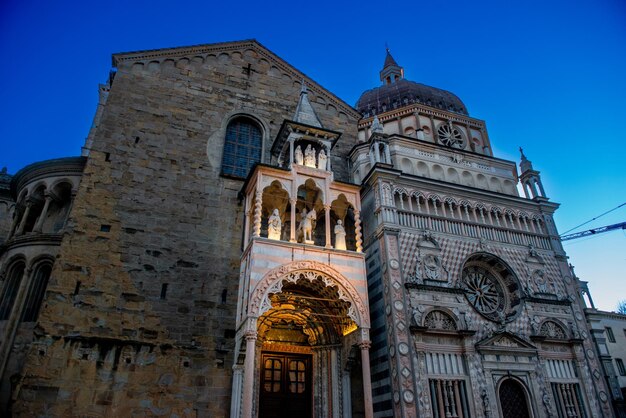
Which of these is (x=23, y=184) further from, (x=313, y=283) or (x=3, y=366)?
(x=313, y=283)

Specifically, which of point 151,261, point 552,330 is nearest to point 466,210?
point 552,330

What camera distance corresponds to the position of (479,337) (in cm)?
1395

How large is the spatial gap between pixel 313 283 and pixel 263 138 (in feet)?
23.9

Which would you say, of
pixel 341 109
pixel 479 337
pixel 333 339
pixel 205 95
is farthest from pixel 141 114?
pixel 479 337

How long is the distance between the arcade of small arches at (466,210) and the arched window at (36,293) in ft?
40.3

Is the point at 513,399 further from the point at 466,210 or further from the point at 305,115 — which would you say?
the point at 305,115

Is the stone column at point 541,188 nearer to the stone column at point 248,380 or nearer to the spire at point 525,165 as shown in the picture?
the spire at point 525,165

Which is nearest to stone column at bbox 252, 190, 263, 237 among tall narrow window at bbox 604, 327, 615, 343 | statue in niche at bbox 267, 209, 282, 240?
statue in niche at bbox 267, 209, 282, 240

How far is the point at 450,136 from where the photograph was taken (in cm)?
2367

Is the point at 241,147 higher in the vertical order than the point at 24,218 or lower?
higher

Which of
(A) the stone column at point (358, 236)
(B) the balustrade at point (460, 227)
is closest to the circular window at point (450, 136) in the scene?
(B) the balustrade at point (460, 227)

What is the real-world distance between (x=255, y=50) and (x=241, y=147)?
542 centimetres

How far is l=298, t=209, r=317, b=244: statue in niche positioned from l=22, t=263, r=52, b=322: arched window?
28.3 ft

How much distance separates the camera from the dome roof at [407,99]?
26016mm
